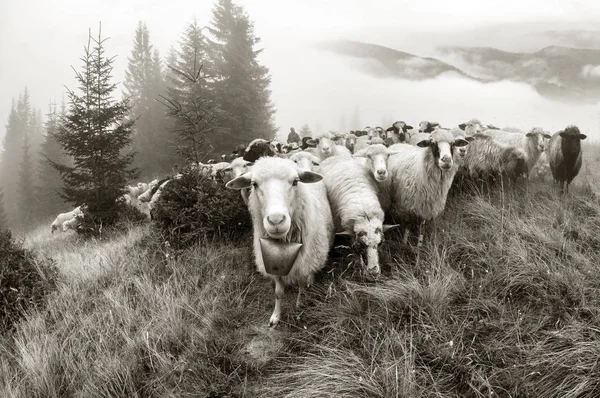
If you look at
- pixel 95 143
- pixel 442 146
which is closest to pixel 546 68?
pixel 442 146

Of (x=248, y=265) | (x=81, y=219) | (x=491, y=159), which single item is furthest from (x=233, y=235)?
(x=81, y=219)

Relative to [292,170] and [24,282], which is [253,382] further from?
[24,282]

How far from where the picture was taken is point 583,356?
2604 mm

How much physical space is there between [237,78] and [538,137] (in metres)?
16.8

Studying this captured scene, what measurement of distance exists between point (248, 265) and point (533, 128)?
7437mm

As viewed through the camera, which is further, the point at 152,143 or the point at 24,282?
the point at 152,143

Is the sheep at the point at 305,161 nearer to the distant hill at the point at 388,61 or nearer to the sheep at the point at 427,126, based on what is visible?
the sheep at the point at 427,126

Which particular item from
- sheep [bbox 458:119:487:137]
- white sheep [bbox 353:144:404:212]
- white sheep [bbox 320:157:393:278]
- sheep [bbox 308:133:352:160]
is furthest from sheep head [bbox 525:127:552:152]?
white sheep [bbox 320:157:393:278]

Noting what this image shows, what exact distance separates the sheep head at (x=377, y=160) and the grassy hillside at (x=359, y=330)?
1.15 m

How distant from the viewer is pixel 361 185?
5348 mm

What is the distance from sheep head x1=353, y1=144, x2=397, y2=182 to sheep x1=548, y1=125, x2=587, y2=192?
3.96m

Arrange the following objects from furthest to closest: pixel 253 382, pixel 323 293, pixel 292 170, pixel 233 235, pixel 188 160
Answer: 1. pixel 188 160
2. pixel 233 235
3. pixel 323 293
4. pixel 292 170
5. pixel 253 382

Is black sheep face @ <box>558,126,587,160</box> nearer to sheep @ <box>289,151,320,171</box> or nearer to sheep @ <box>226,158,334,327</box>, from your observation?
sheep @ <box>289,151,320,171</box>

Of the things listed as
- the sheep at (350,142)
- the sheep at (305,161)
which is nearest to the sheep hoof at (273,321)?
the sheep at (305,161)
